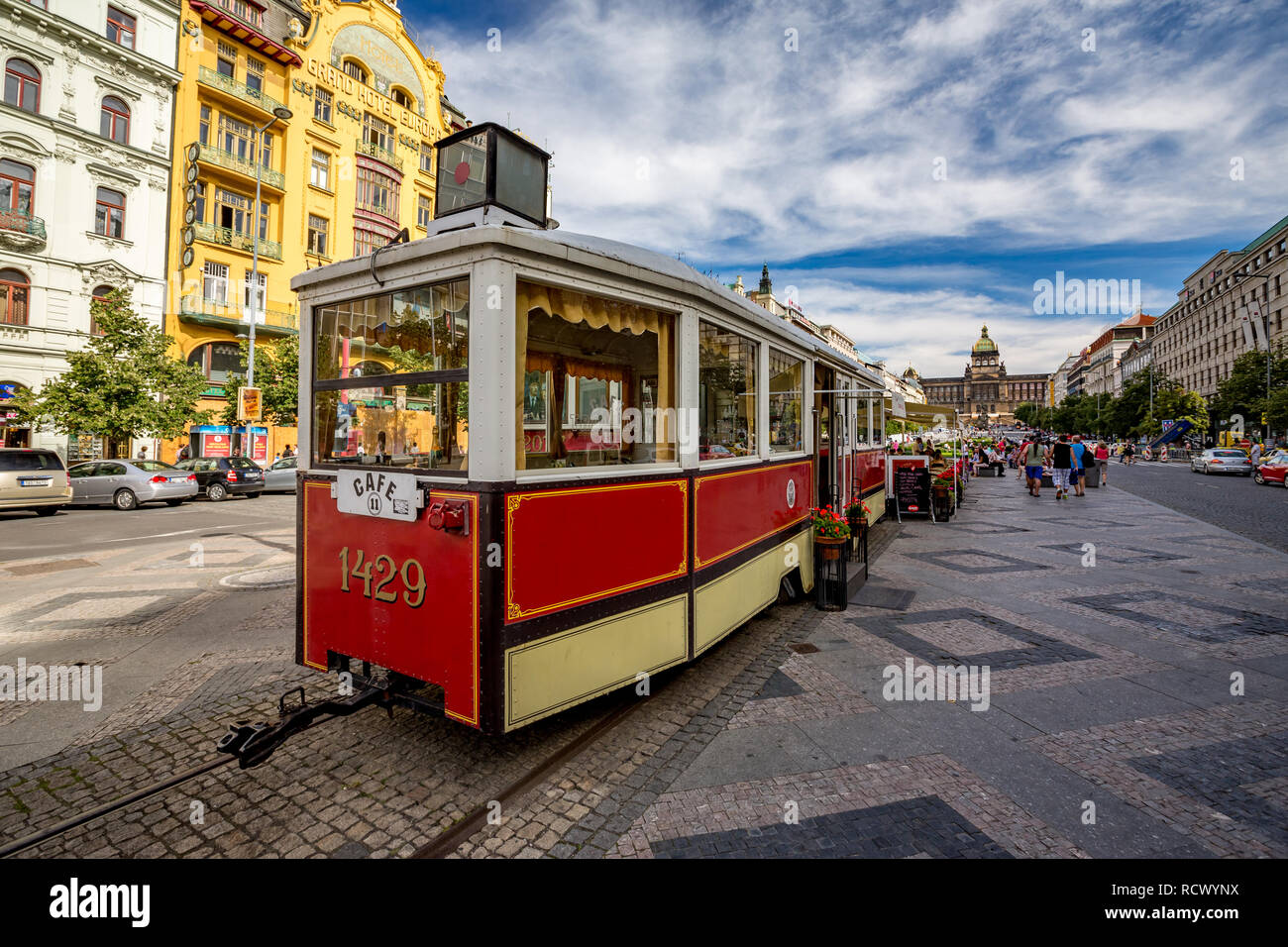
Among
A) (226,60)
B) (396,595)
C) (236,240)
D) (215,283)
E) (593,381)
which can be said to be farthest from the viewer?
(226,60)

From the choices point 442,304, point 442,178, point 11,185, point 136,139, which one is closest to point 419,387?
point 442,304

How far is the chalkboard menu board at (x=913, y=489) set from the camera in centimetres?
1456

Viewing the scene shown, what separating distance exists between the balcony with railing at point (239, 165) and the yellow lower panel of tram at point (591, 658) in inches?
1275

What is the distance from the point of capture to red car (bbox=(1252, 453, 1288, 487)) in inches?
943

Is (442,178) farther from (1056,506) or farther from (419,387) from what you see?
(1056,506)

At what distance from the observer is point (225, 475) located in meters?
20.3

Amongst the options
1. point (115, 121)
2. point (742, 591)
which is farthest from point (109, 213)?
point (742, 591)

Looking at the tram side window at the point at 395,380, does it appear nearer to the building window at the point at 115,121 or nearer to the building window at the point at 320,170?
the building window at the point at 115,121

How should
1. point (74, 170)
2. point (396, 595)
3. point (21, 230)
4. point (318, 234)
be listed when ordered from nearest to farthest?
1. point (396, 595)
2. point (21, 230)
3. point (74, 170)
4. point (318, 234)

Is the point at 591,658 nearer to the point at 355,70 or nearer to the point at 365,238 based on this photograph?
the point at 365,238

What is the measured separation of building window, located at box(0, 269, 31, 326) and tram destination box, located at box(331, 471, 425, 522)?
2788 centimetres

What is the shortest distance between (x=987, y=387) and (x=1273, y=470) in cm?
17538
